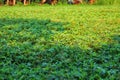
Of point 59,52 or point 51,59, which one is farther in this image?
point 59,52

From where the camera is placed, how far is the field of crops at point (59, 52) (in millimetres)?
6797

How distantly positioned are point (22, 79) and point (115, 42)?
411cm

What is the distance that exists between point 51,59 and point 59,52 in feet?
2.20

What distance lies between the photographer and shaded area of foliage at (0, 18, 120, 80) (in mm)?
6746

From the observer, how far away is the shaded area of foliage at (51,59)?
6746 mm

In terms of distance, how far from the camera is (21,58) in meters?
8.02

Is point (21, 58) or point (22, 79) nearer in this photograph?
point (22, 79)

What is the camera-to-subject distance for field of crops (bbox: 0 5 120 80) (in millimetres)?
6797

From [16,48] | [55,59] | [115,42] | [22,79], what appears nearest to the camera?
[22,79]

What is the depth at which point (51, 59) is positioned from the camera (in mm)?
7914

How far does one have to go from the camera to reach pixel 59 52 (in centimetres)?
855

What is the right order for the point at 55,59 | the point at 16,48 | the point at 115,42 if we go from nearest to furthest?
the point at 55,59
the point at 16,48
the point at 115,42

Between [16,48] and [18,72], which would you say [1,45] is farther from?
[18,72]

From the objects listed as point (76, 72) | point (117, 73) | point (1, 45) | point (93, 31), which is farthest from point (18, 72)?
point (93, 31)
